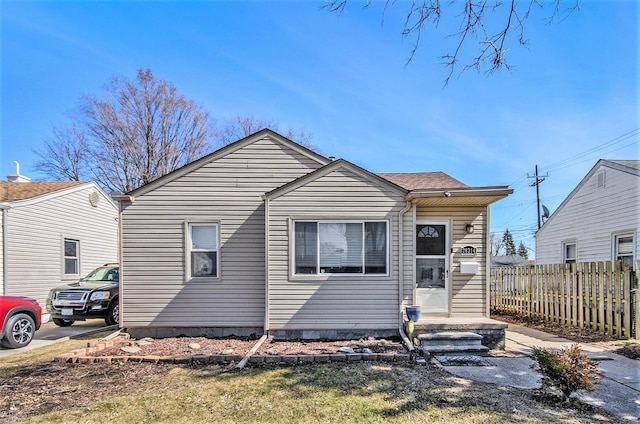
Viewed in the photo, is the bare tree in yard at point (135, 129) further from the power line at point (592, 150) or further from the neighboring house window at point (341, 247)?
→ the power line at point (592, 150)

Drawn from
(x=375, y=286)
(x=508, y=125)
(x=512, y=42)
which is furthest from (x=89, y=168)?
(x=512, y=42)

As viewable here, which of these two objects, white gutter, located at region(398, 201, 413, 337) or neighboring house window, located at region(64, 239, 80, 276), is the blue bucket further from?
neighboring house window, located at region(64, 239, 80, 276)

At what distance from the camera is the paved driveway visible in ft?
24.1

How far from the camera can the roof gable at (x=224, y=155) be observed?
26.3 feet

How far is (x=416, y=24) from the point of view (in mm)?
3861

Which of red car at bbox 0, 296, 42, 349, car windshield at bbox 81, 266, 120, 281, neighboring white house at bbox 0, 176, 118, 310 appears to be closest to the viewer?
red car at bbox 0, 296, 42, 349

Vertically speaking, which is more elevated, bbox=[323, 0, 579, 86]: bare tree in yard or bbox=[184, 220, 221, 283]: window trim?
bbox=[323, 0, 579, 86]: bare tree in yard

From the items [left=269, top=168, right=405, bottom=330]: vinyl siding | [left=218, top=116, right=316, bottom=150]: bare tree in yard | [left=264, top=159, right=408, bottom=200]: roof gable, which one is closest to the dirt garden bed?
[left=269, top=168, right=405, bottom=330]: vinyl siding

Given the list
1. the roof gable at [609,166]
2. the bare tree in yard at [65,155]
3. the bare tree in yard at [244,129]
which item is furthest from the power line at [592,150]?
the bare tree in yard at [65,155]

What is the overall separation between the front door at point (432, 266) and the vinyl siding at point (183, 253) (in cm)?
348

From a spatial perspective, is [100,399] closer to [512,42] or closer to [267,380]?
[267,380]

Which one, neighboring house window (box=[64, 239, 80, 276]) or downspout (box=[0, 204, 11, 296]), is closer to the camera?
downspout (box=[0, 204, 11, 296])

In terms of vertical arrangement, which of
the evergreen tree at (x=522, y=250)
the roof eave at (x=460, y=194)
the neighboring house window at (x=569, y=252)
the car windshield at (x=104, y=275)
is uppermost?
the roof eave at (x=460, y=194)

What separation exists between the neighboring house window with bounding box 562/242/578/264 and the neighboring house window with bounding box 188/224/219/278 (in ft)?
39.9
